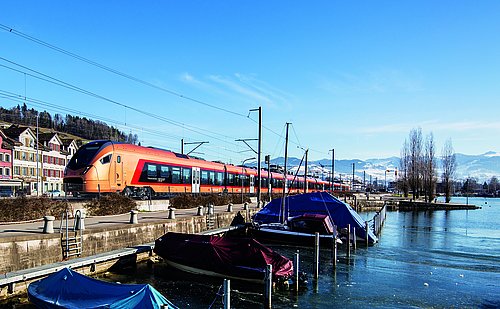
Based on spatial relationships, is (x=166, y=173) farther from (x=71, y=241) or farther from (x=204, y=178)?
(x=71, y=241)

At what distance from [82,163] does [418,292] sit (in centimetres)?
2168

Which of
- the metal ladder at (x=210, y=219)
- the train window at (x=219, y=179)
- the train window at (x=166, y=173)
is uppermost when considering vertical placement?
the train window at (x=166, y=173)

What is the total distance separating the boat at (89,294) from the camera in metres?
9.95

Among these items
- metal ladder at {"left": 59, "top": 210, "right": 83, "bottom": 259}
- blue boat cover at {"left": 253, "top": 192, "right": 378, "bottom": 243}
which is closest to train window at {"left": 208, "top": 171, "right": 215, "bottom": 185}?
blue boat cover at {"left": 253, "top": 192, "right": 378, "bottom": 243}

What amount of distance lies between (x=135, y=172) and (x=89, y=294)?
21159 mm

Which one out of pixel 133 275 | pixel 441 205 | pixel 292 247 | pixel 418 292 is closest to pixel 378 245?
pixel 292 247

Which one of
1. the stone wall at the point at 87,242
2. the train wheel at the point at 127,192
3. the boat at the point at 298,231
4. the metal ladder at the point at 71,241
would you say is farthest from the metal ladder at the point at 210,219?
the metal ladder at the point at 71,241

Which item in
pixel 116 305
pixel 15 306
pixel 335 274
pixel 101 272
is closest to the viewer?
pixel 116 305

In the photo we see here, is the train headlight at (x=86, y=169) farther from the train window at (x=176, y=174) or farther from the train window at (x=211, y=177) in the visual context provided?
the train window at (x=211, y=177)

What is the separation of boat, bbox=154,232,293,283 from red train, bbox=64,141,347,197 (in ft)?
35.8

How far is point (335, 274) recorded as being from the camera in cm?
2008

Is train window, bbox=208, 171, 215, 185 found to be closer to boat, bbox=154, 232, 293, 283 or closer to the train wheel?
the train wheel

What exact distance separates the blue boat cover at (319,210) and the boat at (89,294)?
2174 centimetres

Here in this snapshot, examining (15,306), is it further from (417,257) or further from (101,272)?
(417,257)
